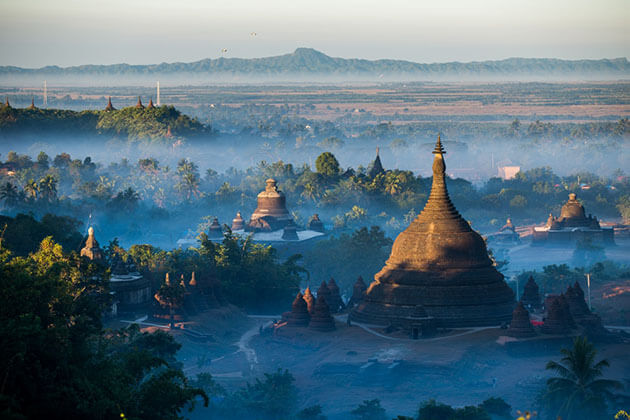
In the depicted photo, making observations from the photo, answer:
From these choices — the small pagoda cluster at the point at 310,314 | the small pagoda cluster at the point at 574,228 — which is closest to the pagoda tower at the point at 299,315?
the small pagoda cluster at the point at 310,314

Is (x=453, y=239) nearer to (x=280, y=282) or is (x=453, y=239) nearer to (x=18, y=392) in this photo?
(x=280, y=282)

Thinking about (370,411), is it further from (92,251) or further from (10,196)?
(10,196)

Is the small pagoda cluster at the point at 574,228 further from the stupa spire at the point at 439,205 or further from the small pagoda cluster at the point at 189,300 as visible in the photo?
the stupa spire at the point at 439,205

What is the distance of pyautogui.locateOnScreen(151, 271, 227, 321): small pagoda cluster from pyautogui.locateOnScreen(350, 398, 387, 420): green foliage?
18.6 metres

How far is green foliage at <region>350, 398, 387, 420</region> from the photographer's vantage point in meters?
72.4

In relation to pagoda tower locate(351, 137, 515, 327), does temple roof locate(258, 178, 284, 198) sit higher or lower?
lower

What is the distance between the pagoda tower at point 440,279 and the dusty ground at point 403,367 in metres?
1.27

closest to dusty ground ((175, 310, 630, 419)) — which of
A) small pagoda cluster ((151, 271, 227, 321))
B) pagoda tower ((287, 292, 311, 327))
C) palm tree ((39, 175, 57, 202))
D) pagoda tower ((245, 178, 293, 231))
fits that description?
pagoda tower ((287, 292, 311, 327))

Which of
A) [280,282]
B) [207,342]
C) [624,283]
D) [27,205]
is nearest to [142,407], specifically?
[207,342]

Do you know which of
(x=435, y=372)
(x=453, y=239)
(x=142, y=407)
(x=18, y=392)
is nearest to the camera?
(x=18, y=392)

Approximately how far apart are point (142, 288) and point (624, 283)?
3434 centimetres

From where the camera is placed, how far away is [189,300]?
91.6 metres

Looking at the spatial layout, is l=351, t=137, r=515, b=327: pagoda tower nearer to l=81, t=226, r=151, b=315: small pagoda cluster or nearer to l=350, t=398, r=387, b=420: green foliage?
l=350, t=398, r=387, b=420: green foliage

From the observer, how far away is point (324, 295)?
303 ft
